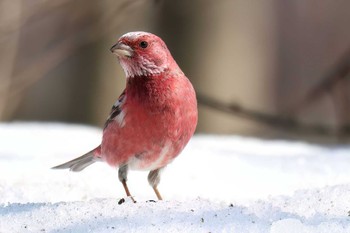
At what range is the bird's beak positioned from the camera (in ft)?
14.0

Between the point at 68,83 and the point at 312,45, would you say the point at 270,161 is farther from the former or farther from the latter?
the point at 312,45

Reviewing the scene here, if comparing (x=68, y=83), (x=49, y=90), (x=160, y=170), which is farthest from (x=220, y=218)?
(x=49, y=90)

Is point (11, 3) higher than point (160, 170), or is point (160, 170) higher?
point (11, 3)

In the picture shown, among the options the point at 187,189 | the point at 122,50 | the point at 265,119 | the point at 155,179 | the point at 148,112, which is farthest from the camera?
the point at 265,119

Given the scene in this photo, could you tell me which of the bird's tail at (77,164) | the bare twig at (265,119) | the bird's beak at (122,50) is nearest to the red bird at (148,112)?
the bird's beak at (122,50)

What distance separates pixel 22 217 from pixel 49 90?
12.7 metres

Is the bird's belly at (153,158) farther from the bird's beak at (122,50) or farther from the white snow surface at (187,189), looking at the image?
the bird's beak at (122,50)

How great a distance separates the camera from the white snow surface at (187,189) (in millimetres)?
3211

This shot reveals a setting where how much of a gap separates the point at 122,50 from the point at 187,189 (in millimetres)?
1062

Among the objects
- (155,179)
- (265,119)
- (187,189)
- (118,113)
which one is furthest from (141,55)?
(265,119)

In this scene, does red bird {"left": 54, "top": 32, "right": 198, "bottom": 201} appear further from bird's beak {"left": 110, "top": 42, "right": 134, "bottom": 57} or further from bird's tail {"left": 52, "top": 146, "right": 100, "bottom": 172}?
bird's tail {"left": 52, "top": 146, "right": 100, "bottom": 172}

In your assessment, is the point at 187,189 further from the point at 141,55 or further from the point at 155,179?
the point at 141,55

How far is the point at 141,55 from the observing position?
170 inches

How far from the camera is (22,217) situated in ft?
10.9
